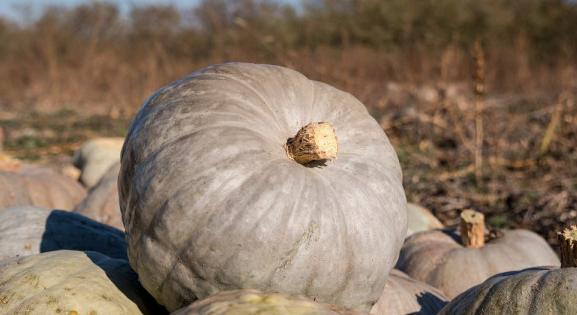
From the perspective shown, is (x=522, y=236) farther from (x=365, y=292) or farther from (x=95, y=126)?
(x=95, y=126)

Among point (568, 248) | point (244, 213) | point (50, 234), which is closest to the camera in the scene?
point (244, 213)

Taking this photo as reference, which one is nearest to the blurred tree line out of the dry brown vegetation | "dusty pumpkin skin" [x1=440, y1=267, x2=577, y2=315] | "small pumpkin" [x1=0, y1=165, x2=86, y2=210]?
the dry brown vegetation

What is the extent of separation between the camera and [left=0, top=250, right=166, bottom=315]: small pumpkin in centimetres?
207

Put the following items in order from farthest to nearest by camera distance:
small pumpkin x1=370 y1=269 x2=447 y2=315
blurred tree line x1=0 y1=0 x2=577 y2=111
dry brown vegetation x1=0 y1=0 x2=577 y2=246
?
→ blurred tree line x1=0 y1=0 x2=577 y2=111
dry brown vegetation x1=0 y1=0 x2=577 y2=246
small pumpkin x1=370 y1=269 x2=447 y2=315

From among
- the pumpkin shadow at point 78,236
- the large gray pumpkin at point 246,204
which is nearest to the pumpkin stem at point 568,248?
the large gray pumpkin at point 246,204

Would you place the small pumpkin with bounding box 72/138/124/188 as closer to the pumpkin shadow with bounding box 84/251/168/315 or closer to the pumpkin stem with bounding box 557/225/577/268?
the pumpkin shadow with bounding box 84/251/168/315

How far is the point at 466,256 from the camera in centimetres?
349

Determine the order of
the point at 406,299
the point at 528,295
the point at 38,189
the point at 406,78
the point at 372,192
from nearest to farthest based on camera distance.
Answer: the point at 528,295 < the point at 372,192 < the point at 406,299 < the point at 38,189 < the point at 406,78

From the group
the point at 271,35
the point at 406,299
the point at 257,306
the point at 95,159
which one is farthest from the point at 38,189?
the point at 271,35

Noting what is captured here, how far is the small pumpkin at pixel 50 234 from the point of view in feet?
9.25

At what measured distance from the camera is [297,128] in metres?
2.40

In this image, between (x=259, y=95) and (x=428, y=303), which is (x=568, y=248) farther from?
(x=259, y=95)

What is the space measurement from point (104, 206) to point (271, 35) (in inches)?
685

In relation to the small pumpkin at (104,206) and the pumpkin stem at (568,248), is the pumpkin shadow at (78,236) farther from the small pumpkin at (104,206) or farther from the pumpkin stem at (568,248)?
the pumpkin stem at (568,248)
